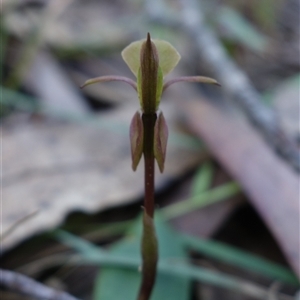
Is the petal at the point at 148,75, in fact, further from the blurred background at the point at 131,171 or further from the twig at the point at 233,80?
the twig at the point at 233,80

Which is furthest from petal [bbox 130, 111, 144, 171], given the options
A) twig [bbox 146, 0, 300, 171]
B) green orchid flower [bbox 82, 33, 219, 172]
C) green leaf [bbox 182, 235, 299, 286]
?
twig [bbox 146, 0, 300, 171]

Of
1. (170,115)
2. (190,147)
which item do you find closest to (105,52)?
(170,115)

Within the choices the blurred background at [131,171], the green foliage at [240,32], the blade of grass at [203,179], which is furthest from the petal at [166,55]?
the green foliage at [240,32]

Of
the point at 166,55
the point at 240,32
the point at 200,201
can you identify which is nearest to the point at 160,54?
the point at 166,55

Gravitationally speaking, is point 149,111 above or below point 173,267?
above

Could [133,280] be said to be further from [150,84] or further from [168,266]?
[150,84]

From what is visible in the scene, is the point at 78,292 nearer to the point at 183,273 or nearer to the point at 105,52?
the point at 183,273

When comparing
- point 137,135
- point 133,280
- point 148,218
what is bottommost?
point 133,280
